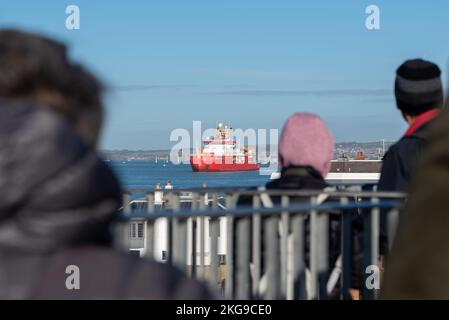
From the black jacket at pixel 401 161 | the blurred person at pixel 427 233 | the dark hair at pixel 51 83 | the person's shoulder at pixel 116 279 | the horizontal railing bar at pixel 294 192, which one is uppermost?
the dark hair at pixel 51 83

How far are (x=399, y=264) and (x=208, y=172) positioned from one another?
142 metres

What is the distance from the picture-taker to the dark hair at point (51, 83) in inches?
70.2

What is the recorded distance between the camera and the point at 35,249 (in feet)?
5.26

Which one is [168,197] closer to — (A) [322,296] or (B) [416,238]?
(A) [322,296]

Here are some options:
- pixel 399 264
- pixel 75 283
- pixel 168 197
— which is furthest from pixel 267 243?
pixel 399 264

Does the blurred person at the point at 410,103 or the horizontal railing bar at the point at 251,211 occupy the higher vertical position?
the blurred person at the point at 410,103

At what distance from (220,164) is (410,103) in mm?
126495

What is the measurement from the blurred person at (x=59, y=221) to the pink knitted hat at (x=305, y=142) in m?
4.24

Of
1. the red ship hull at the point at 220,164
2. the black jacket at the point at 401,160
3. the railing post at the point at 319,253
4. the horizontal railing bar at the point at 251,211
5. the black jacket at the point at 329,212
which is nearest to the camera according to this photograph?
the horizontal railing bar at the point at 251,211

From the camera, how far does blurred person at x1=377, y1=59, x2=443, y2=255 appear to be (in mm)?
5621

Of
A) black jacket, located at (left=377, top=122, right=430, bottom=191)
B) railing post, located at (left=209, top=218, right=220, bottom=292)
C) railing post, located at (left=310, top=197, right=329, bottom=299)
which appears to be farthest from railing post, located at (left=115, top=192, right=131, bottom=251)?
black jacket, located at (left=377, top=122, right=430, bottom=191)

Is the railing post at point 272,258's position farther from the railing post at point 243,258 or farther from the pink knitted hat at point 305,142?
the pink knitted hat at point 305,142

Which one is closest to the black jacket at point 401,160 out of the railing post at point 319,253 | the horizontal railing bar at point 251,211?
the horizontal railing bar at point 251,211

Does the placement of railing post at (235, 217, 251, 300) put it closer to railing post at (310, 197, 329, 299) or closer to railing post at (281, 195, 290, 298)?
railing post at (281, 195, 290, 298)
